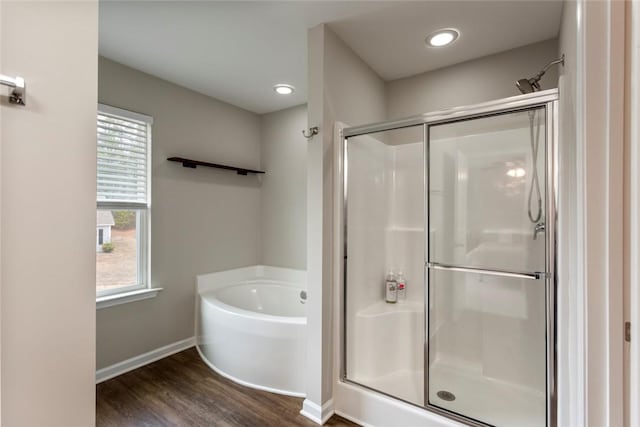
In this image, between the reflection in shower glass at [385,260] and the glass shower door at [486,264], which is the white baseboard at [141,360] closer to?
the reflection in shower glass at [385,260]

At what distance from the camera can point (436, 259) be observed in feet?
6.53

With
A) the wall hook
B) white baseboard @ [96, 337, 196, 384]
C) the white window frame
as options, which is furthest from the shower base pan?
the white window frame

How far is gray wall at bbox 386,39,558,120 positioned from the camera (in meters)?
2.03

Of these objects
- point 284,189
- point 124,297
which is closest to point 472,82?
point 284,189

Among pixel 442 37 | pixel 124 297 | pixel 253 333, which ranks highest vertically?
pixel 442 37

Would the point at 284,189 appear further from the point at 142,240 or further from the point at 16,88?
the point at 16,88

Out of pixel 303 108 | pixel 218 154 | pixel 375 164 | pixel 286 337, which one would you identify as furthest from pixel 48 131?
pixel 303 108

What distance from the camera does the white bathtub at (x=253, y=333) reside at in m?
2.11

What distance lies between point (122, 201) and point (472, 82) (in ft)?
9.27

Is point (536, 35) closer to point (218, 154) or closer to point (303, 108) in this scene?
point (303, 108)

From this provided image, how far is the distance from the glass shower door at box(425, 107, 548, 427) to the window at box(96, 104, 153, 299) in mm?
2245

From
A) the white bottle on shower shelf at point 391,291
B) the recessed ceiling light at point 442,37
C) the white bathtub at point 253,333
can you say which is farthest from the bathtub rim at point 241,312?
the recessed ceiling light at point 442,37

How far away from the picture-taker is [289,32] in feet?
6.35

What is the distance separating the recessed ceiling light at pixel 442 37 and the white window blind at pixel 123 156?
223 cm
